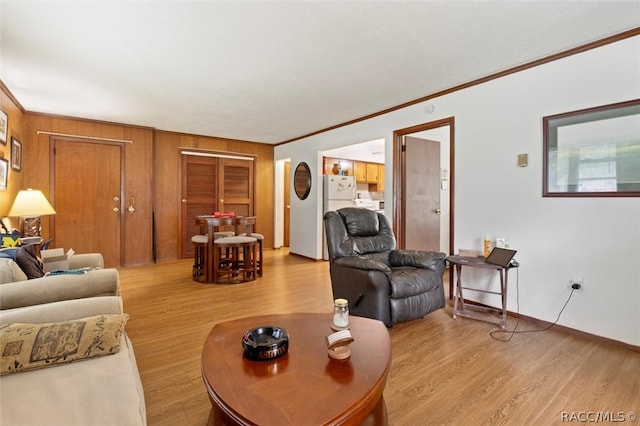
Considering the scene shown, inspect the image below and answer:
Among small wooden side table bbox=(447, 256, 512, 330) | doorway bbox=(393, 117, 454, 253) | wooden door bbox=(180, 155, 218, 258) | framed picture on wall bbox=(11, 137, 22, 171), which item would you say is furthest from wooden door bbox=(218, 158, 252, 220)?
small wooden side table bbox=(447, 256, 512, 330)

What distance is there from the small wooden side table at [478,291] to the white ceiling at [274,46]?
71.0 inches

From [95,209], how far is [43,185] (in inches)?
27.6

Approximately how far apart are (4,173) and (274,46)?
325cm

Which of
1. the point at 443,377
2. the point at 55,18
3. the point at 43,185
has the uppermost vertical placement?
the point at 55,18

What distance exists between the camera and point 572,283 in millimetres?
2568

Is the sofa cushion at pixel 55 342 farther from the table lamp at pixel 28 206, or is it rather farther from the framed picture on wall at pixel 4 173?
the framed picture on wall at pixel 4 173

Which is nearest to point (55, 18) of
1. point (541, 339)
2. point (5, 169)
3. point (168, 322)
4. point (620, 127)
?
point (5, 169)

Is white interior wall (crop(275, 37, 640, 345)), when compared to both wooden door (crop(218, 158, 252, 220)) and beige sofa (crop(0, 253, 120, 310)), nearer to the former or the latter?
beige sofa (crop(0, 253, 120, 310))

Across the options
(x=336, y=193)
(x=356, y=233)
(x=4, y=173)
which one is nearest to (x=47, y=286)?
(x=356, y=233)

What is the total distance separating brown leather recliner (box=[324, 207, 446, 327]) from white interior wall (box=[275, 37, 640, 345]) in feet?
2.32

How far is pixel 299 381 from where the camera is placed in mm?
1170

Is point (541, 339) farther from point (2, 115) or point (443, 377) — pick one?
point (2, 115)

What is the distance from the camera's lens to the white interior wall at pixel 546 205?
7.63 ft

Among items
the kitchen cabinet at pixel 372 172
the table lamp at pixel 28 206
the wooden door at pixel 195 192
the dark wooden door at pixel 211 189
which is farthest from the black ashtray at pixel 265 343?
the kitchen cabinet at pixel 372 172
